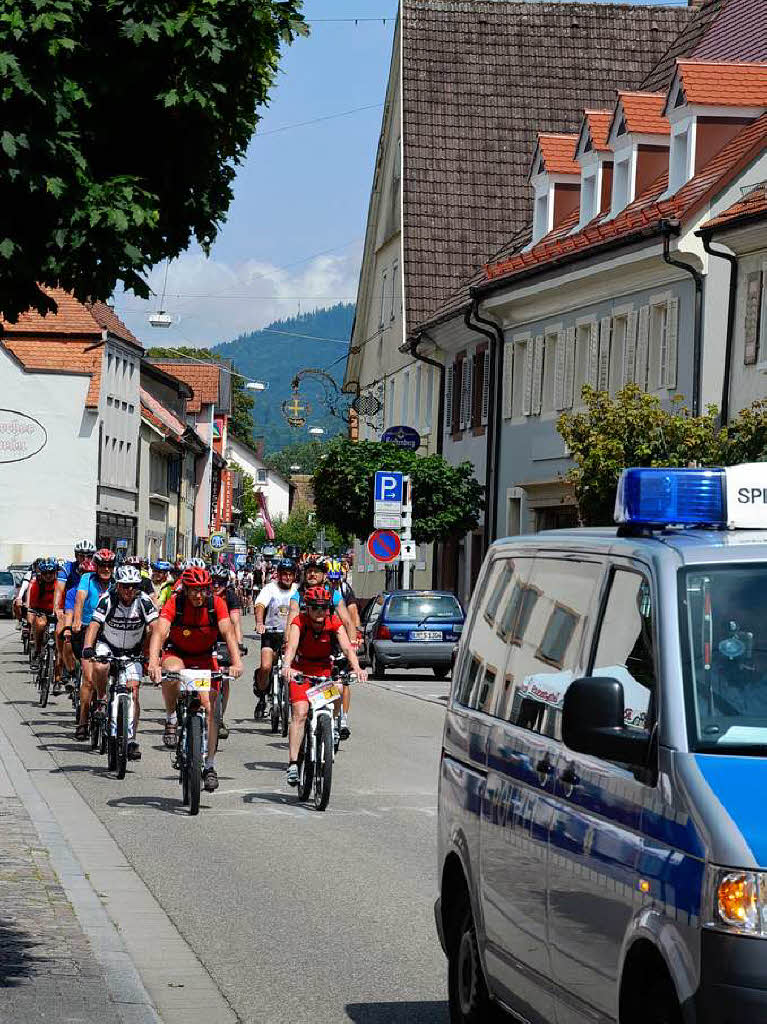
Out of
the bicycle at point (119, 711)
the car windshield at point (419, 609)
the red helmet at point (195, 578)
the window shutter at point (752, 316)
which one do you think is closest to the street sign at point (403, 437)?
the car windshield at point (419, 609)

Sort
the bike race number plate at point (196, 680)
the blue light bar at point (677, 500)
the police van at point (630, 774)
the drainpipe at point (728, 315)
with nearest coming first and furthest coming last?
the police van at point (630, 774)
the blue light bar at point (677, 500)
the bike race number plate at point (196, 680)
the drainpipe at point (728, 315)

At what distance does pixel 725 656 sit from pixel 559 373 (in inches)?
1363

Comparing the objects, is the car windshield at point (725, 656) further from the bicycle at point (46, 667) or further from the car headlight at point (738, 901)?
the bicycle at point (46, 667)

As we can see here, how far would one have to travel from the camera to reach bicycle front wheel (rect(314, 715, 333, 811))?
→ 15.1 metres

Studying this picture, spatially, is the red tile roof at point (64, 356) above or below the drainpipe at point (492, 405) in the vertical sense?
above

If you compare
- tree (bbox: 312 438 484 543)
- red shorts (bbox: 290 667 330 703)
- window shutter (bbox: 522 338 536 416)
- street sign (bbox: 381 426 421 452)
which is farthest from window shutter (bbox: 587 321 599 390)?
red shorts (bbox: 290 667 330 703)

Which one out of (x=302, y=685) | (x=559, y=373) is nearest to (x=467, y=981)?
(x=302, y=685)

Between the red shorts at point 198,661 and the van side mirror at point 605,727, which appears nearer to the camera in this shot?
the van side mirror at point 605,727

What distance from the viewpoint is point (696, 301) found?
32.3m

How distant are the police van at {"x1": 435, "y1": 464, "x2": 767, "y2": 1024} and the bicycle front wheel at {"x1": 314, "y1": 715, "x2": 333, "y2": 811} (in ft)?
25.8

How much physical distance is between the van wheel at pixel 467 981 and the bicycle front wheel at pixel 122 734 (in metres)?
9.82

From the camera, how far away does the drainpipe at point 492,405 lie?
4362 cm

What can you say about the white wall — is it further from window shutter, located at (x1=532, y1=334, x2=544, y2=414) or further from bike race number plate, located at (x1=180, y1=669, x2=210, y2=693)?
bike race number plate, located at (x1=180, y1=669, x2=210, y2=693)

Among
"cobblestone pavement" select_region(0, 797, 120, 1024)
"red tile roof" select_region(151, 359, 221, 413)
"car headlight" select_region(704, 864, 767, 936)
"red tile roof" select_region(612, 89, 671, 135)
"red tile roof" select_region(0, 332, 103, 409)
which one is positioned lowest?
"cobblestone pavement" select_region(0, 797, 120, 1024)
